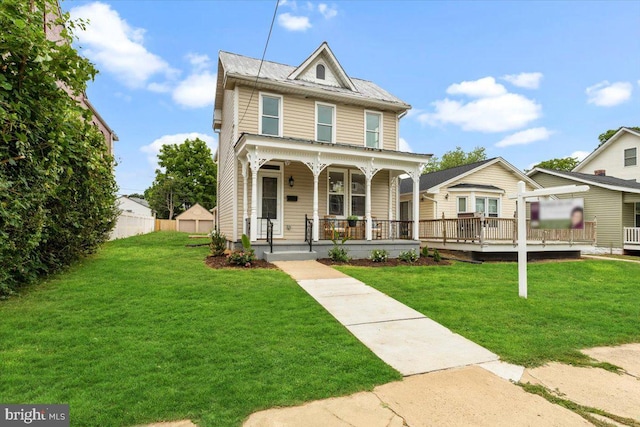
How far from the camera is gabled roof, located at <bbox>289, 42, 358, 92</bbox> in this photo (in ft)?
39.8

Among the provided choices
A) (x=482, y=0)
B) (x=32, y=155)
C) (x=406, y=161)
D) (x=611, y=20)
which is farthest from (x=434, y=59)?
(x=32, y=155)

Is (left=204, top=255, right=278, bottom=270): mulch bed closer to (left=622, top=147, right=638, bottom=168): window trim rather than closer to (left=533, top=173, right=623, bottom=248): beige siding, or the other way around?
(left=533, top=173, right=623, bottom=248): beige siding

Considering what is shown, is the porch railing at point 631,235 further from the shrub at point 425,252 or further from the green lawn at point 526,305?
the shrub at point 425,252

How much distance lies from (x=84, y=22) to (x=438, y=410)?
6782 millimetres

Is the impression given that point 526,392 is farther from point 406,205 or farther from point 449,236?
point 406,205

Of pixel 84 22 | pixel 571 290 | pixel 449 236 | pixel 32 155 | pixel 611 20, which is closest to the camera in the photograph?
pixel 32 155

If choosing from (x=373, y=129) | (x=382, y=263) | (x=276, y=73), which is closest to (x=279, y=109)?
(x=276, y=73)

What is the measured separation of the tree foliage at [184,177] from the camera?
41000 mm

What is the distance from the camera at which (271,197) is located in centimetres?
1116

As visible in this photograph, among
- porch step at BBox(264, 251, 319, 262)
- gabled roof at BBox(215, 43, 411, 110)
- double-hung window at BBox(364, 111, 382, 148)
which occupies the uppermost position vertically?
gabled roof at BBox(215, 43, 411, 110)

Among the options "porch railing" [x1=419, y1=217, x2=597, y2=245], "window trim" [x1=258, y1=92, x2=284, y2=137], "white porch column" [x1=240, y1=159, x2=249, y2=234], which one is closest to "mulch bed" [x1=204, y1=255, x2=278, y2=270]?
"white porch column" [x1=240, y1=159, x2=249, y2=234]

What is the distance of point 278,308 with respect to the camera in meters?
4.77

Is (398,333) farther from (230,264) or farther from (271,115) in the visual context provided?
(271,115)

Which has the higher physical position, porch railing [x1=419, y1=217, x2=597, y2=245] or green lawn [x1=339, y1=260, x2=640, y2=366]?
porch railing [x1=419, y1=217, x2=597, y2=245]
